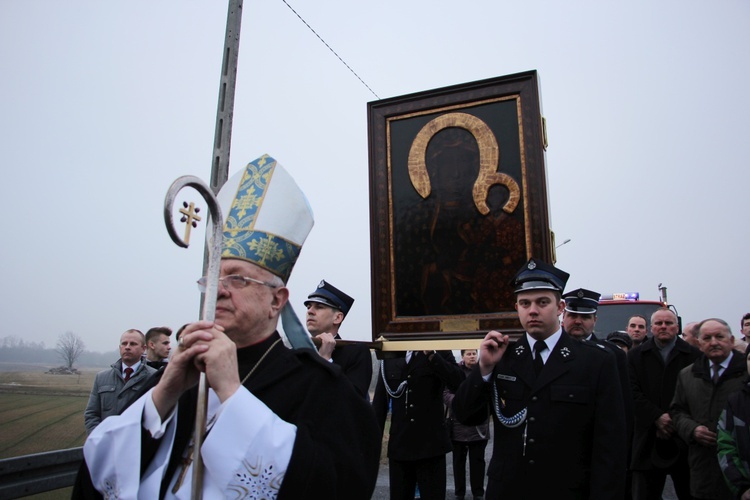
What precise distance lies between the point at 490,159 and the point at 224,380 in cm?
280

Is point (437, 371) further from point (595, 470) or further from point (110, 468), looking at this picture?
point (110, 468)

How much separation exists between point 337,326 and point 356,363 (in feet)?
1.98

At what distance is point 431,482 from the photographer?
562cm

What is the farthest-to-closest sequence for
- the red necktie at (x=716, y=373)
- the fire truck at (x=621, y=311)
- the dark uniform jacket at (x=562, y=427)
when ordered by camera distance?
the fire truck at (x=621, y=311) → the red necktie at (x=716, y=373) → the dark uniform jacket at (x=562, y=427)

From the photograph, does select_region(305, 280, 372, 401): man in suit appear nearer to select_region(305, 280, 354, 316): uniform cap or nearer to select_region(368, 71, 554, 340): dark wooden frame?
select_region(305, 280, 354, 316): uniform cap

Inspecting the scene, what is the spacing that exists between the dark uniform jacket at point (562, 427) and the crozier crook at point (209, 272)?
2129mm

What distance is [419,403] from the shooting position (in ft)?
19.3

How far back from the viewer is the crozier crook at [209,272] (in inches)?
69.9

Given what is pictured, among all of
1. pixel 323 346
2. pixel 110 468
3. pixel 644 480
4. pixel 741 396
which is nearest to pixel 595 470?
pixel 323 346

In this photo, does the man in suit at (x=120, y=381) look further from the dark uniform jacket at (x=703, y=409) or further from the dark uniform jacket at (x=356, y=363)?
the dark uniform jacket at (x=703, y=409)

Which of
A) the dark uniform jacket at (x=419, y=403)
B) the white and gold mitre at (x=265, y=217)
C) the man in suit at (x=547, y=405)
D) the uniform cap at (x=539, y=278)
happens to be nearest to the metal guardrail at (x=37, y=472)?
the dark uniform jacket at (x=419, y=403)

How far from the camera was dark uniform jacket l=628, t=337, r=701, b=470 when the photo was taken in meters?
6.18

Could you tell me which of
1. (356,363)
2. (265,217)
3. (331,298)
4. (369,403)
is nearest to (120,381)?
(331,298)

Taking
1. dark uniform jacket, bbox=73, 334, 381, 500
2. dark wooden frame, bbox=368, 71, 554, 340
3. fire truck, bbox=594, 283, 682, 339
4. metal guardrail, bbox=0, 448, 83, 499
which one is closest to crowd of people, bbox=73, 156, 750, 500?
dark uniform jacket, bbox=73, 334, 381, 500
